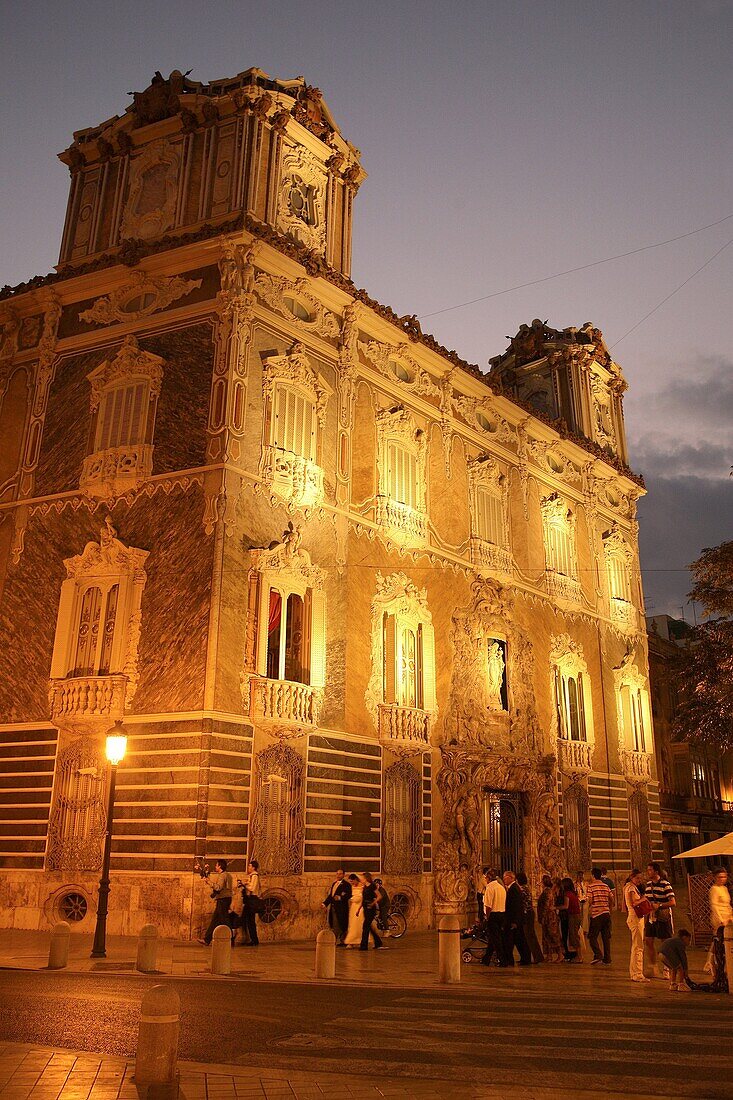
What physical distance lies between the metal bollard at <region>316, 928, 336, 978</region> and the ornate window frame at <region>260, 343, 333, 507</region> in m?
11.4

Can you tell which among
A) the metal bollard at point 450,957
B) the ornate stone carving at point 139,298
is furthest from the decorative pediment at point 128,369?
the metal bollard at point 450,957

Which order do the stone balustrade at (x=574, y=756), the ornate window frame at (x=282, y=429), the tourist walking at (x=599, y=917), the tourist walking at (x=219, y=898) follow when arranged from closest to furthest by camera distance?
the tourist walking at (x=599, y=917) → the tourist walking at (x=219, y=898) → the ornate window frame at (x=282, y=429) → the stone balustrade at (x=574, y=756)

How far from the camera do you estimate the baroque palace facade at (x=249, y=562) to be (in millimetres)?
20953

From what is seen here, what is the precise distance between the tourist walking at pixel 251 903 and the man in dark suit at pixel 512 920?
4.92 metres

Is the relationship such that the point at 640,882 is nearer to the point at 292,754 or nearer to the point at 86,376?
the point at 292,754

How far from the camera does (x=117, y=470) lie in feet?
76.2

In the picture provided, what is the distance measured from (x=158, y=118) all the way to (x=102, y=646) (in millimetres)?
15100

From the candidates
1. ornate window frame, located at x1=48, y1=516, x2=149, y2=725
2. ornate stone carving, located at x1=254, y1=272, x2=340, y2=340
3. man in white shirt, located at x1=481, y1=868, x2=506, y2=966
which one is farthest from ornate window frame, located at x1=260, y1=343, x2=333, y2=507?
man in white shirt, located at x1=481, y1=868, x2=506, y2=966

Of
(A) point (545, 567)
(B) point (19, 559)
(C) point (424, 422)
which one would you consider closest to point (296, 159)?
(C) point (424, 422)

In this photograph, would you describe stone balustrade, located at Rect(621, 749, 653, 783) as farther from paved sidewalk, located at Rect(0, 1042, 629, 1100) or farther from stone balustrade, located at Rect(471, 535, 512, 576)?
paved sidewalk, located at Rect(0, 1042, 629, 1100)

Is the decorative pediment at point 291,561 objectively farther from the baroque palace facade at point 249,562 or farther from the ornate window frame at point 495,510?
the ornate window frame at point 495,510

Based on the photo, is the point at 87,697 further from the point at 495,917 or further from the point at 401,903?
the point at 495,917

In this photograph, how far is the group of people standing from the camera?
746 inches

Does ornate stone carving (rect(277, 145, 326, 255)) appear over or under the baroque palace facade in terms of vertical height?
over
